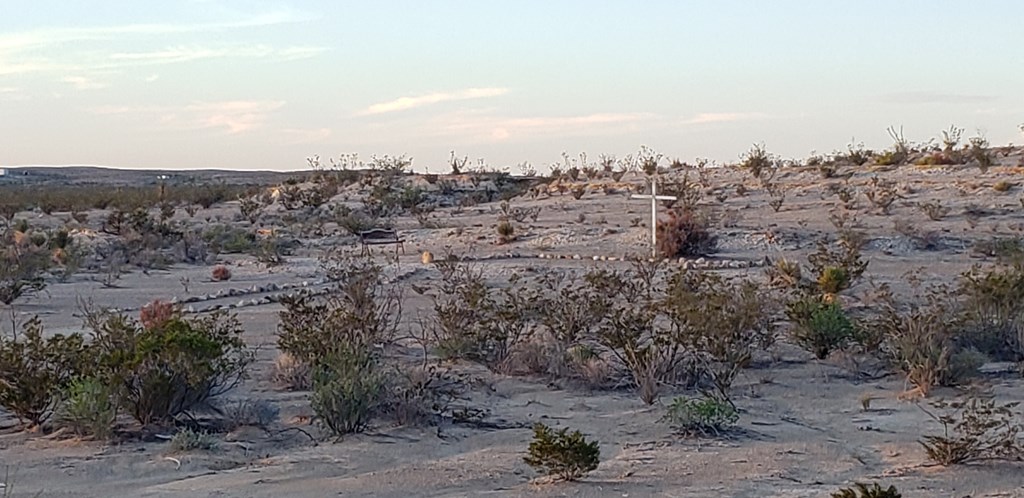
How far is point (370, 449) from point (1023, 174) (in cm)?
3263

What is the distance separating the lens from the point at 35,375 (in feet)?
36.6

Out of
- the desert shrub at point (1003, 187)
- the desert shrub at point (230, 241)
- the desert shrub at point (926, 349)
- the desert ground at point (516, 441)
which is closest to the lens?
the desert ground at point (516, 441)

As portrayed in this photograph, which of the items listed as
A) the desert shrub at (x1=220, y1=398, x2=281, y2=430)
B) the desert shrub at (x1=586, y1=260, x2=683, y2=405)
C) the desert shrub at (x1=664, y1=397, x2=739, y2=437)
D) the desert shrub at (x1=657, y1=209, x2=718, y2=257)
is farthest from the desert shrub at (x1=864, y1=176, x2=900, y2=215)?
the desert shrub at (x1=220, y1=398, x2=281, y2=430)

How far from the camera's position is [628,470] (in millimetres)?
9594

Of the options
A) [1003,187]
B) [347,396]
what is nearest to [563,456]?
[347,396]

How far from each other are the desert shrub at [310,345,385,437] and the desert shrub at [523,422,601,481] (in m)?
2.14

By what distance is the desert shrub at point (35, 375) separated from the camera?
1105 centimetres

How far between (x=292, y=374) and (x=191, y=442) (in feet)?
9.11

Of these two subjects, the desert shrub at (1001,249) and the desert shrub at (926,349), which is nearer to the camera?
the desert shrub at (926,349)

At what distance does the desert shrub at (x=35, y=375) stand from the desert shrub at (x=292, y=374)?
7.11ft

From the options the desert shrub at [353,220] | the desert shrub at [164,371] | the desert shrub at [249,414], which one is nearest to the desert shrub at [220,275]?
the desert shrub at [353,220]

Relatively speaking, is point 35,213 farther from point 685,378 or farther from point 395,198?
point 685,378

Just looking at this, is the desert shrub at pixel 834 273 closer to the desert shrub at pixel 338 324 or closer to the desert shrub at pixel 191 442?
the desert shrub at pixel 338 324

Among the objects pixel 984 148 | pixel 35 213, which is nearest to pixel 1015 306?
pixel 984 148
